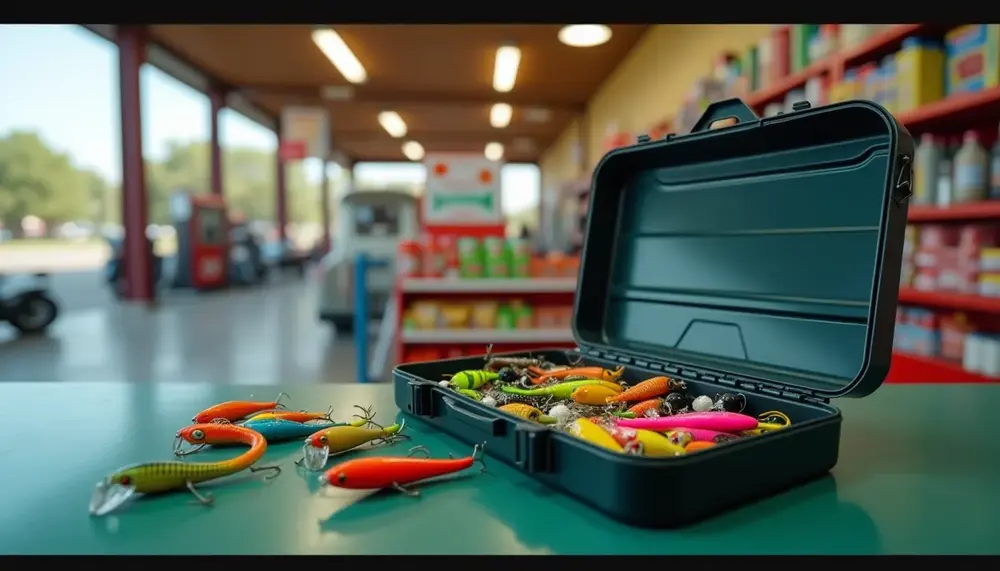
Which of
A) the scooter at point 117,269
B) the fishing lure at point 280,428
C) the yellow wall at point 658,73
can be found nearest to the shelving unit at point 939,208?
the yellow wall at point 658,73

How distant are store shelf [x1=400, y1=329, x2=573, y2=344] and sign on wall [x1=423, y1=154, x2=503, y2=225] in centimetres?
64

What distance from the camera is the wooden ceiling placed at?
26.1 feet

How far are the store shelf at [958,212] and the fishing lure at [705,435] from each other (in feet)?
5.64

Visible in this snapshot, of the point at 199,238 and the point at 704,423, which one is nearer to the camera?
the point at 704,423

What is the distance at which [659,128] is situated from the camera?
19.8 ft

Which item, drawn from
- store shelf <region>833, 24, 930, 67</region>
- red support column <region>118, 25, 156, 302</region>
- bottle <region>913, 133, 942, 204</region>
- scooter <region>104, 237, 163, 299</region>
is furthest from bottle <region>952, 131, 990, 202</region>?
scooter <region>104, 237, 163, 299</region>

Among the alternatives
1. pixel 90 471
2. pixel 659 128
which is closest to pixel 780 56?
pixel 659 128

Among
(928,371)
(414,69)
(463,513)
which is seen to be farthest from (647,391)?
(414,69)

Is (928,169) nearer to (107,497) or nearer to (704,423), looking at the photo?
(704,423)

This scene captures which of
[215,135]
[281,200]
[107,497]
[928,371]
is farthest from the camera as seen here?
[281,200]

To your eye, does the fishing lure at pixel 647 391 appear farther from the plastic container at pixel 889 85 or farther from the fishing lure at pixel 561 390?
the plastic container at pixel 889 85

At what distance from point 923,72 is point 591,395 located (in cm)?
228

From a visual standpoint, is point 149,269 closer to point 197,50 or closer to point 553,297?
point 197,50

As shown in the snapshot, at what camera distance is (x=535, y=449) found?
0.64 metres
